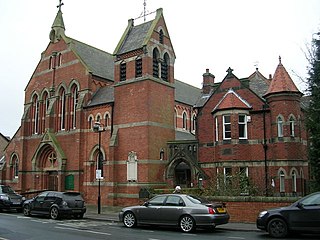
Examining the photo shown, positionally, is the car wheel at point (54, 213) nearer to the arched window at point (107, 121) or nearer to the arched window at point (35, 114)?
the arched window at point (107, 121)

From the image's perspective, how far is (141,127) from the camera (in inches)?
1131

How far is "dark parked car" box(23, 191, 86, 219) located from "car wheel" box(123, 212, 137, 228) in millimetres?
5254

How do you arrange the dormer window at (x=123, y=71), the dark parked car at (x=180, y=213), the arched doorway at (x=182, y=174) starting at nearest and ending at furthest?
the dark parked car at (x=180, y=213) < the arched doorway at (x=182, y=174) < the dormer window at (x=123, y=71)

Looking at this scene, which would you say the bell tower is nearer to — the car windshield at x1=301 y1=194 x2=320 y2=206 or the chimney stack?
the chimney stack

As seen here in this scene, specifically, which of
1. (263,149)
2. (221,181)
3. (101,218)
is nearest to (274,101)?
(263,149)

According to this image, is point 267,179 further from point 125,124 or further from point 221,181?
point 125,124

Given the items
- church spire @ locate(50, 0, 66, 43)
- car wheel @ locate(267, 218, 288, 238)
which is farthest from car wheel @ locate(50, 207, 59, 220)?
church spire @ locate(50, 0, 66, 43)

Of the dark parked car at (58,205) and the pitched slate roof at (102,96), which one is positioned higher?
the pitched slate roof at (102,96)

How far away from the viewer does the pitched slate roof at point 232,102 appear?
26.0 metres

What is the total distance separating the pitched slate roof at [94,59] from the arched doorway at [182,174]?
11.2 meters

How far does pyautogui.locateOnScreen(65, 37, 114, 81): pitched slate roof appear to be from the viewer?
35000 mm

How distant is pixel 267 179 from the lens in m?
24.5

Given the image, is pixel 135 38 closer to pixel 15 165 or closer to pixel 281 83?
pixel 281 83

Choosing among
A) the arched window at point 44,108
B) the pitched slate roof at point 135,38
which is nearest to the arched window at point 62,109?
the arched window at point 44,108
